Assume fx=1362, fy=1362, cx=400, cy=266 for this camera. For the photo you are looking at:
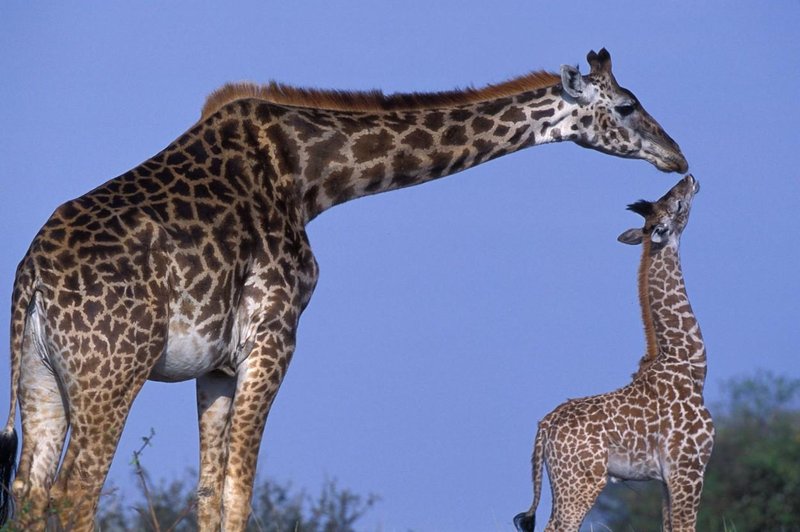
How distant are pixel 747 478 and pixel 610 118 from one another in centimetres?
1071

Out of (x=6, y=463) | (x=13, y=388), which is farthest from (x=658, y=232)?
(x=6, y=463)

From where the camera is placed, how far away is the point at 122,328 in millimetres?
7578

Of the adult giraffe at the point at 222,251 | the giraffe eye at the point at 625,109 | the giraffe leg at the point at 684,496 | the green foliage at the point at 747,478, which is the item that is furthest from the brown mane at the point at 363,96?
the green foliage at the point at 747,478

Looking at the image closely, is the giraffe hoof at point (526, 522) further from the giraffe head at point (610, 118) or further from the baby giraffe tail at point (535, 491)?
the giraffe head at point (610, 118)

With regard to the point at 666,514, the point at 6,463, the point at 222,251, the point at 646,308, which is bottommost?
the point at 6,463

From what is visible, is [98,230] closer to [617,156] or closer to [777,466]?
[617,156]

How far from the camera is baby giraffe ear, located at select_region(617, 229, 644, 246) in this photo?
459 inches

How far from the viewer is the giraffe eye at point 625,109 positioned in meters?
9.87

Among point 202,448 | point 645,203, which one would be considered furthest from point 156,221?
point 645,203

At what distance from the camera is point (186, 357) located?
26.6ft

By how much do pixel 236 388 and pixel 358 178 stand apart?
1.82 m

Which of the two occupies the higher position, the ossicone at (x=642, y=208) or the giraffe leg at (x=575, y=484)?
the ossicone at (x=642, y=208)

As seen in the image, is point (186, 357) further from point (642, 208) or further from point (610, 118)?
point (642, 208)

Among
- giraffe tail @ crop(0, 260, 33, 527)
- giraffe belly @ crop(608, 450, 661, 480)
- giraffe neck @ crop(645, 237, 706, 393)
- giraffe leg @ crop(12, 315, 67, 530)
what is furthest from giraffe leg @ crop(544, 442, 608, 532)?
giraffe tail @ crop(0, 260, 33, 527)
